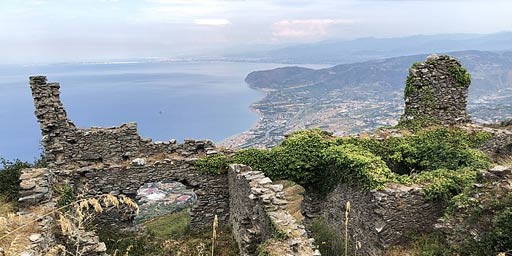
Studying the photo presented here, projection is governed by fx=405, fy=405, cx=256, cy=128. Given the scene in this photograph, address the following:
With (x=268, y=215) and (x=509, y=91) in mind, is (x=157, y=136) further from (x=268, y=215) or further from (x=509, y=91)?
(x=509, y=91)

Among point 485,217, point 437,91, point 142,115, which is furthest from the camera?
point 142,115

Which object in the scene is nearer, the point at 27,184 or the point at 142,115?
the point at 27,184

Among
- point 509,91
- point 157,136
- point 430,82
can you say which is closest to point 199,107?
point 157,136

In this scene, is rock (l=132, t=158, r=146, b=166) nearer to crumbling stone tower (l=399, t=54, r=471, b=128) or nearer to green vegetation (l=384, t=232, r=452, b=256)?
green vegetation (l=384, t=232, r=452, b=256)

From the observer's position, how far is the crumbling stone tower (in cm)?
1762

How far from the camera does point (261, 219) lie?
11125 millimetres

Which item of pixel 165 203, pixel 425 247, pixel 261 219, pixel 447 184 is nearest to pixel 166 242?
pixel 261 219

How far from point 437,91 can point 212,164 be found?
10.3 metres

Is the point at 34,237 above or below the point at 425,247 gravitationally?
above

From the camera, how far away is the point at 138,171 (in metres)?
15.0

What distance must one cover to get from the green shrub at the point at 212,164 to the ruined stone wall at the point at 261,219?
0.68 metres

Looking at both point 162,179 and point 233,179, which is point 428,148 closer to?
point 233,179

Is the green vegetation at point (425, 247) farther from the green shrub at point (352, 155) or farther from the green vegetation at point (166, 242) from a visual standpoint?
the green vegetation at point (166, 242)

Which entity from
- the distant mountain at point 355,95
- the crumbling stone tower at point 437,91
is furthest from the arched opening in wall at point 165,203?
the distant mountain at point 355,95
